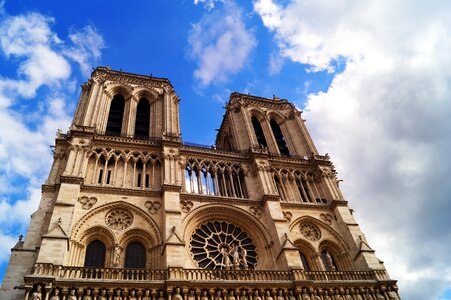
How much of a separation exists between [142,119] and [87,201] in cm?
1028

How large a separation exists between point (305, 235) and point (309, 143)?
930 cm

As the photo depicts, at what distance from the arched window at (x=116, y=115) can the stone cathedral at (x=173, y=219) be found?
102 mm

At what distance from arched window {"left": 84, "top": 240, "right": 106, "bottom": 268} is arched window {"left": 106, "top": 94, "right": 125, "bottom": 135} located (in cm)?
879

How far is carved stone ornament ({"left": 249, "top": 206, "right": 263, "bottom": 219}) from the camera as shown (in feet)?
75.8

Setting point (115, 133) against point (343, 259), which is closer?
point (343, 259)

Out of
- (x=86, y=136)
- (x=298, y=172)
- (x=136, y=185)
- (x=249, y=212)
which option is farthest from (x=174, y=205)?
(x=298, y=172)

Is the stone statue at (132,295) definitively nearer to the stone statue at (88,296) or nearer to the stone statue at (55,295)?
the stone statue at (88,296)

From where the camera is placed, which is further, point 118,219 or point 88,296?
point 118,219

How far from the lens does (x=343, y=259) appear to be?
2247cm

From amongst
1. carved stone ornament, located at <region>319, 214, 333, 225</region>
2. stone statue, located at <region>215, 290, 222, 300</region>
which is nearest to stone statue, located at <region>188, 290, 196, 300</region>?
stone statue, located at <region>215, 290, 222, 300</region>

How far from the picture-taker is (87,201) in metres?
20.0

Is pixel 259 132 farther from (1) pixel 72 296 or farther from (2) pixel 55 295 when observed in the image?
(2) pixel 55 295

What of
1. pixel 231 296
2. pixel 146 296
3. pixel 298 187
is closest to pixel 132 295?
pixel 146 296

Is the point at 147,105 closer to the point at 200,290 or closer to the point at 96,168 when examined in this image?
the point at 96,168
